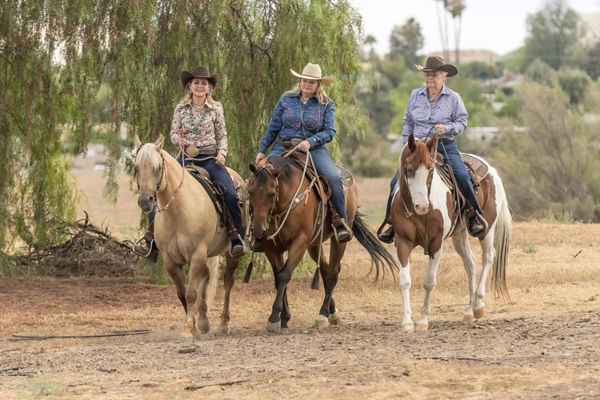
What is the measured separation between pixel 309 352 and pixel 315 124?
312 centimetres

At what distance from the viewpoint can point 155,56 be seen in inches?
569

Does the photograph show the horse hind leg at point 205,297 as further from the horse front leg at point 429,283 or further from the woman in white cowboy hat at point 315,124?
the horse front leg at point 429,283

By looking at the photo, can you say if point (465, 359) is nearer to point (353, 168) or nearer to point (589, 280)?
point (589, 280)

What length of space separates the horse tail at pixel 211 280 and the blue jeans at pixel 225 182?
0.74m

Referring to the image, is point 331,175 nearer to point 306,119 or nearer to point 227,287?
point 306,119

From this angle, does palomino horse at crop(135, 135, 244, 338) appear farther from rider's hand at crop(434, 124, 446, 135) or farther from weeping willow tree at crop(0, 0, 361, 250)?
weeping willow tree at crop(0, 0, 361, 250)

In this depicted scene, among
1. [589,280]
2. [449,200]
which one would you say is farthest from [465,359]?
[589,280]

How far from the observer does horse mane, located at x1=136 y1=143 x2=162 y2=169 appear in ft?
31.7

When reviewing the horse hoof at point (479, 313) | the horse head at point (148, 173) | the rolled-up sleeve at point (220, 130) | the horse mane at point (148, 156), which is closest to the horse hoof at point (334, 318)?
the horse hoof at point (479, 313)

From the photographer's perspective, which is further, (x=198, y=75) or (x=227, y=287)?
(x=227, y=287)

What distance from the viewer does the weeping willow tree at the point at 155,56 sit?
46.1 feet

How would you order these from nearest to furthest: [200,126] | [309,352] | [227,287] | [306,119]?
[309,352] → [200,126] → [306,119] → [227,287]

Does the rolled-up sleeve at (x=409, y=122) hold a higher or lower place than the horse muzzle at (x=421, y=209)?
higher

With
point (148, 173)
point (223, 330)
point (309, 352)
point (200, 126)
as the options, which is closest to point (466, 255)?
point (223, 330)
